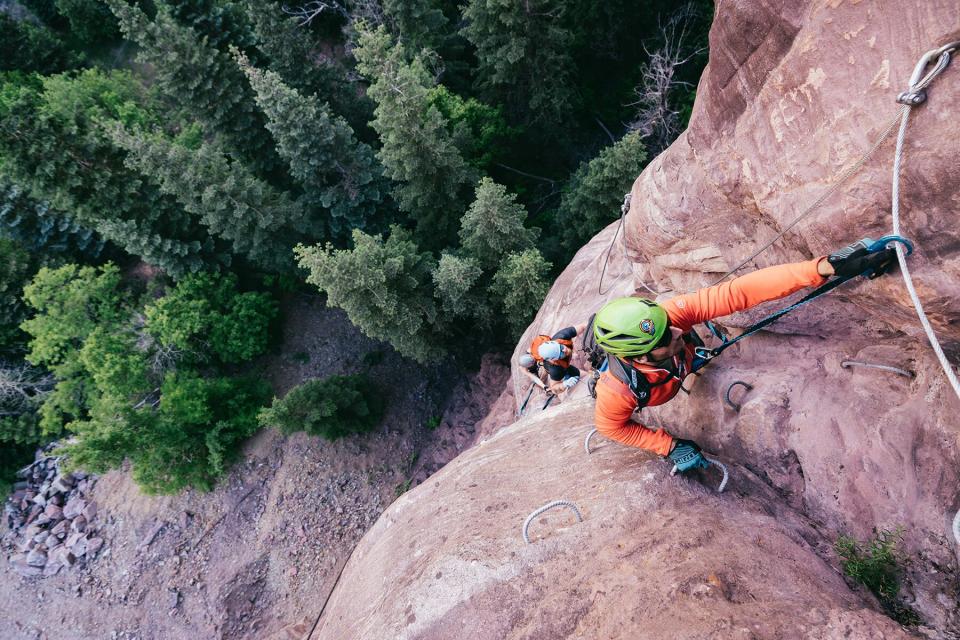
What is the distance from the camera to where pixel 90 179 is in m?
15.4

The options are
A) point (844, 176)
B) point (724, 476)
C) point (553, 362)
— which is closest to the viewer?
point (844, 176)

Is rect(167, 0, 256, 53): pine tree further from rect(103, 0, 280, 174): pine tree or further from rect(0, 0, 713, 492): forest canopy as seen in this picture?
rect(103, 0, 280, 174): pine tree

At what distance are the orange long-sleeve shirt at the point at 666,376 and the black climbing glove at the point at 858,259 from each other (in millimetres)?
463

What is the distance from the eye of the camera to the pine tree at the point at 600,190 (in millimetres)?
12806

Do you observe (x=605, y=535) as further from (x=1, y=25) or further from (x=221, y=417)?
(x=1, y=25)

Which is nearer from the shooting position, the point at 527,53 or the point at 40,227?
the point at 527,53

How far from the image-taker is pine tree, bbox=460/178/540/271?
12.3 metres

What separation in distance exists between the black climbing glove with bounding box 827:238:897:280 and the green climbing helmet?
1176 millimetres

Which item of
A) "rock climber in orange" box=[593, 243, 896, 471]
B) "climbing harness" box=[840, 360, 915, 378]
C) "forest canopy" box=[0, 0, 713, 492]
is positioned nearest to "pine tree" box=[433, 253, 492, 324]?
"forest canopy" box=[0, 0, 713, 492]

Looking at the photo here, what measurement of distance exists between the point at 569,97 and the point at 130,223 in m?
15.1

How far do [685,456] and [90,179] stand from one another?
18.6 m

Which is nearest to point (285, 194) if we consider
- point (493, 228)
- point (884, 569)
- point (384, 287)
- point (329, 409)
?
point (384, 287)

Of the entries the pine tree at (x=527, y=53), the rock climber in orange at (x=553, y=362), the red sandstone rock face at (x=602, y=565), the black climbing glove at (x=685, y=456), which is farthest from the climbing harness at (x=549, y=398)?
the pine tree at (x=527, y=53)

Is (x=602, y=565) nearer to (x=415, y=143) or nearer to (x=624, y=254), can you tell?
A: (x=624, y=254)
